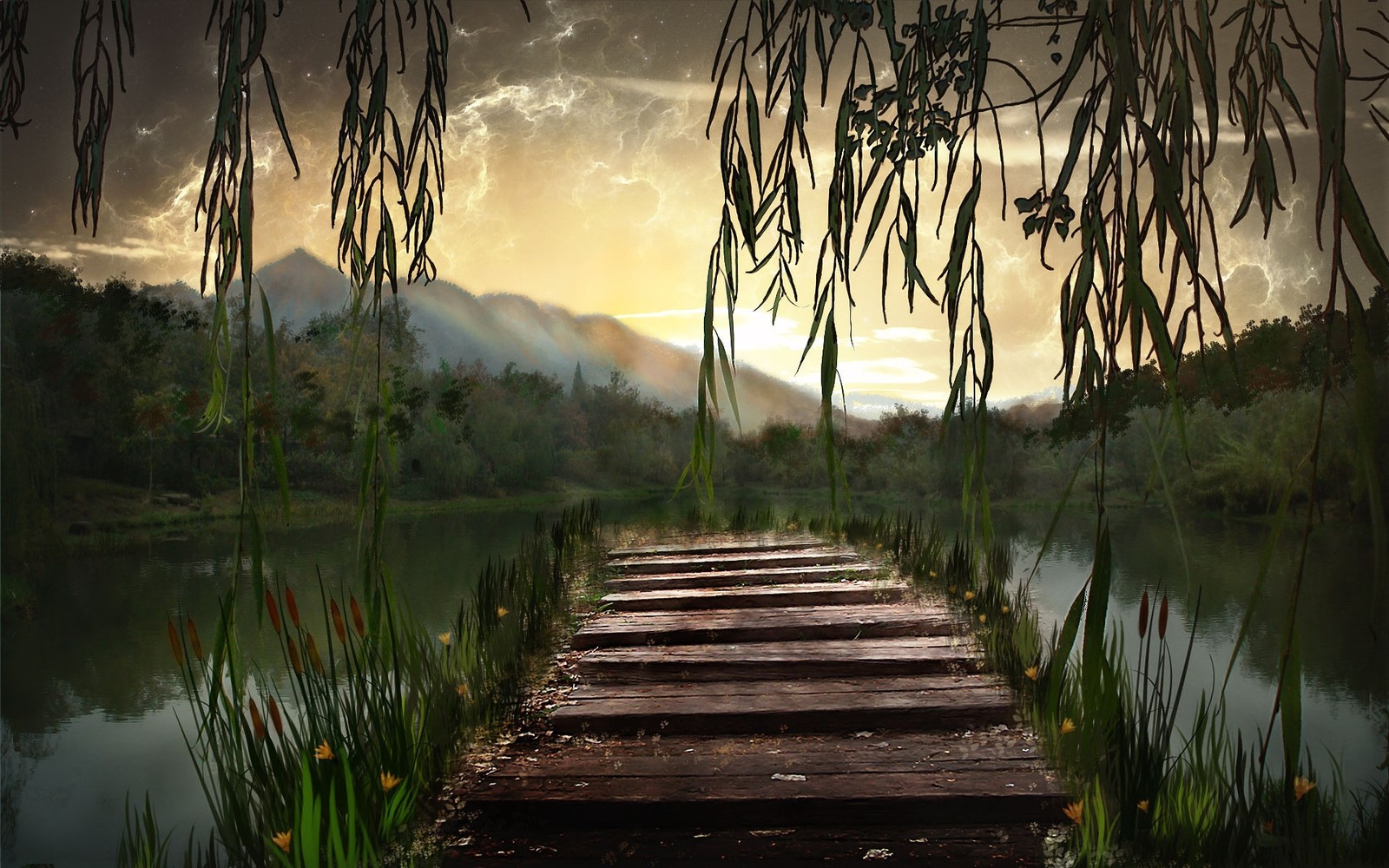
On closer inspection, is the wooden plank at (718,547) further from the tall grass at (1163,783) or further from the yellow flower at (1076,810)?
the yellow flower at (1076,810)

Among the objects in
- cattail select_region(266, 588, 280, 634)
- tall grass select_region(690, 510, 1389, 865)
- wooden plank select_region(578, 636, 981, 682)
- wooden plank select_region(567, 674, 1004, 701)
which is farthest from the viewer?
wooden plank select_region(578, 636, 981, 682)

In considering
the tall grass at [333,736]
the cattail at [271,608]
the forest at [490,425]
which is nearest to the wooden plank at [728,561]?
the forest at [490,425]

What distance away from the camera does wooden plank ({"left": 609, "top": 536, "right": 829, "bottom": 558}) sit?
3029mm

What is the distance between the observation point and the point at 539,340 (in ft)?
9.44

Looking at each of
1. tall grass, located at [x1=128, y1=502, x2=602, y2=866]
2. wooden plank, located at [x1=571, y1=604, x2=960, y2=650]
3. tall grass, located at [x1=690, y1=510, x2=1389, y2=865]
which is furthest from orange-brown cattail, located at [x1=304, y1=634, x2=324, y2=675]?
tall grass, located at [x1=690, y1=510, x2=1389, y2=865]

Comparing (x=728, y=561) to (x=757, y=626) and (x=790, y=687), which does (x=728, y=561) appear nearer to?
(x=757, y=626)

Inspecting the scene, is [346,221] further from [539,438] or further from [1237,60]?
[539,438]

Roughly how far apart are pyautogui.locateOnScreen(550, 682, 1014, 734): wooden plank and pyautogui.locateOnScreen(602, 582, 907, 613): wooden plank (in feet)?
1.99

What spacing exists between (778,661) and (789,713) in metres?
0.26

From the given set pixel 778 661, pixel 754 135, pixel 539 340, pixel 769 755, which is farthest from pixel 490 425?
pixel 754 135

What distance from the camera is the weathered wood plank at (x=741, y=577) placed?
2.46 meters

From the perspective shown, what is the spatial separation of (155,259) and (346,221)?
1.79m

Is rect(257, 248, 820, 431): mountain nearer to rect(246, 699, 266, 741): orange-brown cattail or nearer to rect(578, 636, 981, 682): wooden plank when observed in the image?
rect(578, 636, 981, 682): wooden plank

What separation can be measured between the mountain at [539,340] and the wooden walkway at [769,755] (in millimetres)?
816
